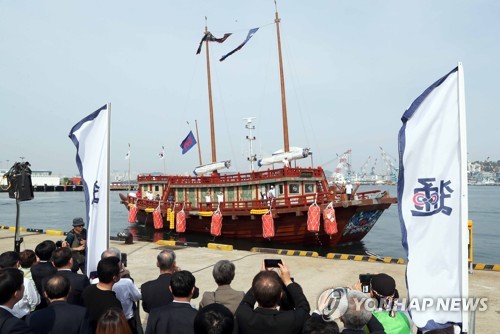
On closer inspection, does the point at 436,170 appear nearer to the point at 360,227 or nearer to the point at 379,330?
the point at 379,330

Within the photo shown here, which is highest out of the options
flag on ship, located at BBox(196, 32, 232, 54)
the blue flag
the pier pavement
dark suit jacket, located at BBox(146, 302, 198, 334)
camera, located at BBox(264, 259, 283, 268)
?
flag on ship, located at BBox(196, 32, 232, 54)

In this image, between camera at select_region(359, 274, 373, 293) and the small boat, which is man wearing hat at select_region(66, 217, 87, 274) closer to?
camera at select_region(359, 274, 373, 293)

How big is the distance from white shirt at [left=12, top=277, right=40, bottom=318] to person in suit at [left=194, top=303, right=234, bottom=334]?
7.50ft

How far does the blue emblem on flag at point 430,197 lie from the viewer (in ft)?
12.6

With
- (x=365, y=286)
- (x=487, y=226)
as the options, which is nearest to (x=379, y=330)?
(x=365, y=286)

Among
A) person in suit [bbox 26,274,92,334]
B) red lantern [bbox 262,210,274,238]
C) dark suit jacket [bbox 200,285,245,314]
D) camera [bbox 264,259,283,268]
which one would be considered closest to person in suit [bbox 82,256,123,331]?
person in suit [bbox 26,274,92,334]

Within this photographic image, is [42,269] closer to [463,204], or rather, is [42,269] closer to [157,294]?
[157,294]

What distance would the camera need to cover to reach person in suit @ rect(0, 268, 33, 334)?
9.37 feet

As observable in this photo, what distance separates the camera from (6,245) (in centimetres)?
1522

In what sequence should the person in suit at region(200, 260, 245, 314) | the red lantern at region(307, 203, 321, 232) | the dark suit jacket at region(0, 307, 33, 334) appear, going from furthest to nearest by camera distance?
1. the red lantern at region(307, 203, 321, 232)
2. the person in suit at region(200, 260, 245, 314)
3. the dark suit jacket at region(0, 307, 33, 334)

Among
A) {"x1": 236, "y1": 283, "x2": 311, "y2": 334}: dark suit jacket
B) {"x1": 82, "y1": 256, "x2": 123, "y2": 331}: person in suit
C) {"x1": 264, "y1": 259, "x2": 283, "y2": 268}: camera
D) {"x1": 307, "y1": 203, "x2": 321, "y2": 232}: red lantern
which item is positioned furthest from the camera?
{"x1": 307, "y1": 203, "x2": 321, "y2": 232}: red lantern

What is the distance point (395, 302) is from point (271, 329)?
1209 mm

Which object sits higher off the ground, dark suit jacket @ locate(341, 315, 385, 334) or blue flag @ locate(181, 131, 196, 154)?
blue flag @ locate(181, 131, 196, 154)

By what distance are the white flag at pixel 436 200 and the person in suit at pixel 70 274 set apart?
3474mm
